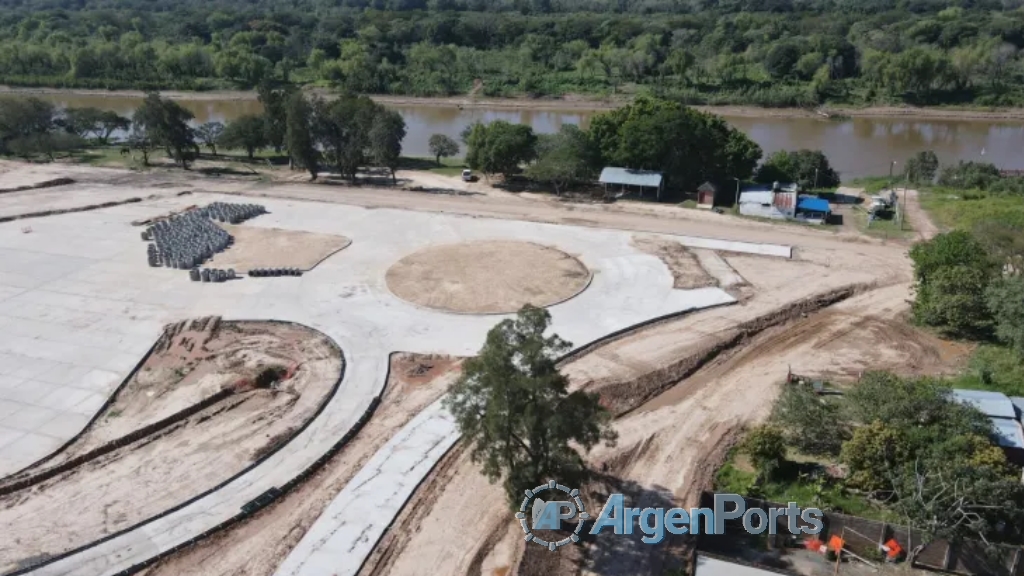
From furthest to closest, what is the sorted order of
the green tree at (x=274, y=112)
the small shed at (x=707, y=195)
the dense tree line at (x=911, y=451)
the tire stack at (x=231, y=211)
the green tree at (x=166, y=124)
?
the green tree at (x=274, y=112), the green tree at (x=166, y=124), the small shed at (x=707, y=195), the tire stack at (x=231, y=211), the dense tree line at (x=911, y=451)

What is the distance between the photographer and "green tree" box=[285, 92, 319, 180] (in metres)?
56.3

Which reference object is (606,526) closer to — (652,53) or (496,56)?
(652,53)

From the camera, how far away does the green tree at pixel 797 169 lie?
53344mm

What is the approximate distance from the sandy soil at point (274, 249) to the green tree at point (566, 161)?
16.8 metres

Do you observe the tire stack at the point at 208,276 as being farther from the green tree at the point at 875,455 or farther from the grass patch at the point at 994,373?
the grass patch at the point at 994,373

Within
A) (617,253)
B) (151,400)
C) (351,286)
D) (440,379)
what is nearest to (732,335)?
(617,253)

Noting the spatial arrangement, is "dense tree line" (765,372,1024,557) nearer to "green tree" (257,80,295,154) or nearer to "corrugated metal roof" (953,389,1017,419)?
"corrugated metal roof" (953,389,1017,419)

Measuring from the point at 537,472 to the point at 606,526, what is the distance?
3028 millimetres

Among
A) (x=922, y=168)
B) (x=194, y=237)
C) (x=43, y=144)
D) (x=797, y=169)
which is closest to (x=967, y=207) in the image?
(x=922, y=168)

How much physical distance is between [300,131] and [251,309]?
25.6 meters

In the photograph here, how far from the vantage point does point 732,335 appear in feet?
107

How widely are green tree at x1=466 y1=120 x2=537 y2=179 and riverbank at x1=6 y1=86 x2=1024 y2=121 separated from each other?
40127 mm

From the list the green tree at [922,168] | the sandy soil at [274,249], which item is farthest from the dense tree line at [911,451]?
the green tree at [922,168]

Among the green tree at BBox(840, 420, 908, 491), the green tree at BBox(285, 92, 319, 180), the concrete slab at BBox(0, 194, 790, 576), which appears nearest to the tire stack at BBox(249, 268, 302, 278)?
the concrete slab at BBox(0, 194, 790, 576)
